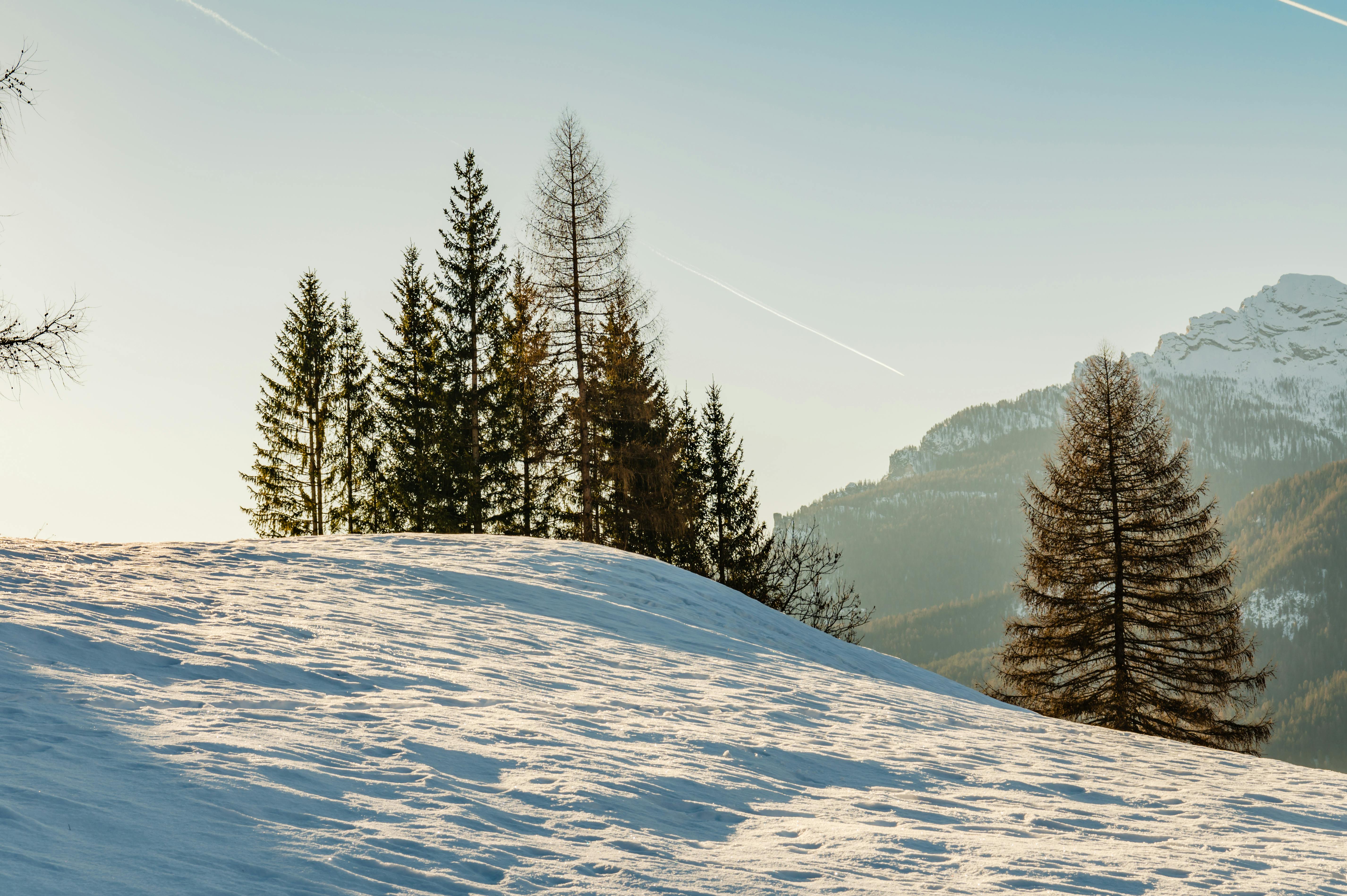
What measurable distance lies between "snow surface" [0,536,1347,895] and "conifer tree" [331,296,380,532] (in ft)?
70.7

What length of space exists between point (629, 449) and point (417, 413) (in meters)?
9.09

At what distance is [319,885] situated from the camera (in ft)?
10.8

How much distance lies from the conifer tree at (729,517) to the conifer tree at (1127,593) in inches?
337

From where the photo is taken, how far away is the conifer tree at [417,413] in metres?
27.5

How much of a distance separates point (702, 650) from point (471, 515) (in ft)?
61.1

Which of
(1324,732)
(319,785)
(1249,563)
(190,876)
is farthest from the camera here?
(1249,563)

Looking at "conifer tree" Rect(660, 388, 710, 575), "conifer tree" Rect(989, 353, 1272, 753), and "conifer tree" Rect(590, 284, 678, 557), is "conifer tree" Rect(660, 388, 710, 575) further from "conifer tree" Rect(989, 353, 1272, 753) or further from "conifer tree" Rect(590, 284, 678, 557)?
"conifer tree" Rect(989, 353, 1272, 753)

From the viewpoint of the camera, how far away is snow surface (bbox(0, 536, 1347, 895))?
12.0 ft

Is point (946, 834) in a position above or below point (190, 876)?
below

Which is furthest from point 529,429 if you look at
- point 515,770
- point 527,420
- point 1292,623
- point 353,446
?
point 1292,623

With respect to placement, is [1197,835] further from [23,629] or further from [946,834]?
[23,629]

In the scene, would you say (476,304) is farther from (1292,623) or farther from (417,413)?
(1292,623)

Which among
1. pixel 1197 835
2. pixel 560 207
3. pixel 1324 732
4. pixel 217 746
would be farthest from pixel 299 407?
pixel 1324 732

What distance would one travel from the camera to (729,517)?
29000 millimetres
